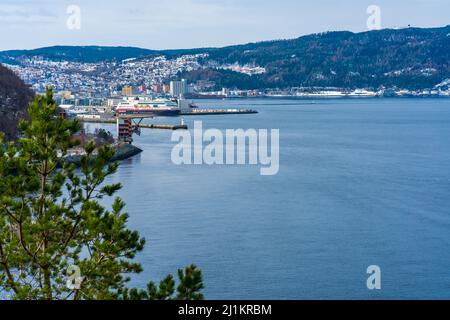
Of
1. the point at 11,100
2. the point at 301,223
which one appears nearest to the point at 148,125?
the point at 11,100

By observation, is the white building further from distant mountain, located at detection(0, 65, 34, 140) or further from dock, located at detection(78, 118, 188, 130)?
distant mountain, located at detection(0, 65, 34, 140)

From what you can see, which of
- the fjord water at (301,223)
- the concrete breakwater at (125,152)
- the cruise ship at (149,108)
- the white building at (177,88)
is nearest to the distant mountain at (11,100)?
the concrete breakwater at (125,152)

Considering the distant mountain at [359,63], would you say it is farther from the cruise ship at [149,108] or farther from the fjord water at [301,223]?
the fjord water at [301,223]

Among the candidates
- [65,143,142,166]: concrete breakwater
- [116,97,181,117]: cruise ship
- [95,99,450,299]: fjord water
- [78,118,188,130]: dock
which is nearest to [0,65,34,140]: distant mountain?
[78,118,188,130]: dock

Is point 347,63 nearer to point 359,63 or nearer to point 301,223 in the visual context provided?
point 359,63

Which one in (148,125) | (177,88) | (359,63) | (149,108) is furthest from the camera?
(359,63)
